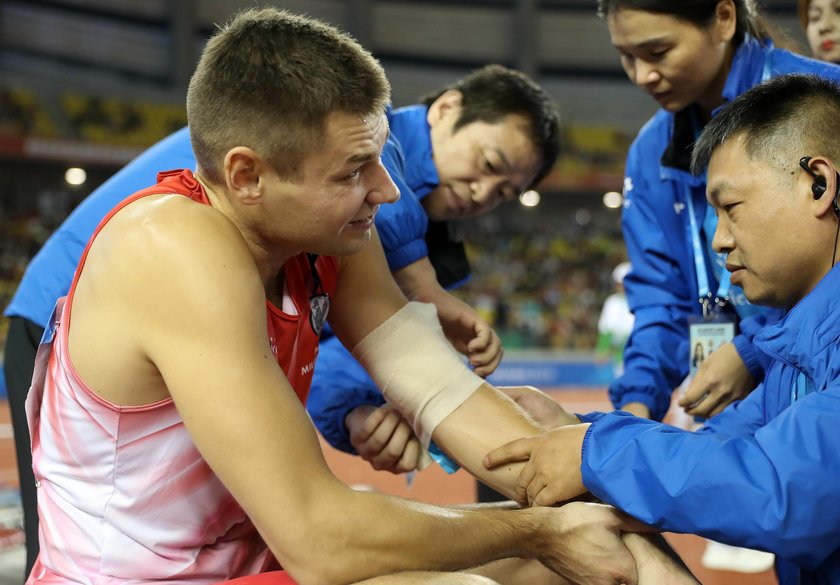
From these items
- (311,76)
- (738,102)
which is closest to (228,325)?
(311,76)

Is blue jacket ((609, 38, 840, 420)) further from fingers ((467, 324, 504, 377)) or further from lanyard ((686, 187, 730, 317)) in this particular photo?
fingers ((467, 324, 504, 377))

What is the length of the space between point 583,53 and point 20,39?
608 inches

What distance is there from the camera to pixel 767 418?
218 centimetres

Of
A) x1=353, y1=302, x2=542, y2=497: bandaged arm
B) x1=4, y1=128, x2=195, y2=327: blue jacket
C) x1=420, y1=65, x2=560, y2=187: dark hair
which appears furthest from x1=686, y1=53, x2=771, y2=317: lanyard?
x1=4, y1=128, x2=195, y2=327: blue jacket

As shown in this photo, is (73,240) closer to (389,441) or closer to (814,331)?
(389,441)

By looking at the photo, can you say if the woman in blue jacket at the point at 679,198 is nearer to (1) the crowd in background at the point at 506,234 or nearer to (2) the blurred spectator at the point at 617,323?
(2) the blurred spectator at the point at 617,323

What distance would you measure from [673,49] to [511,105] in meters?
0.56

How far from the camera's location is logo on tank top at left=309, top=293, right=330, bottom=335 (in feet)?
6.69

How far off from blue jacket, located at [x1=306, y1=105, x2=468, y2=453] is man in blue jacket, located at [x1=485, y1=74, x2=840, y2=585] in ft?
2.47

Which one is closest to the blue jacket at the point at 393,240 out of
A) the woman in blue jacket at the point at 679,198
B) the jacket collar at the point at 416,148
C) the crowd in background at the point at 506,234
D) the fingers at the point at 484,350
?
the jacket collar at the point at 416,148

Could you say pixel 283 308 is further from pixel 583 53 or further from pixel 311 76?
pixel 583 53

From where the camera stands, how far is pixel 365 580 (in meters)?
1.61

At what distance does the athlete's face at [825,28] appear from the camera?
3096 millimetres

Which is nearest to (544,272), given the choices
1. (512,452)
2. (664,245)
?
(664,245)
